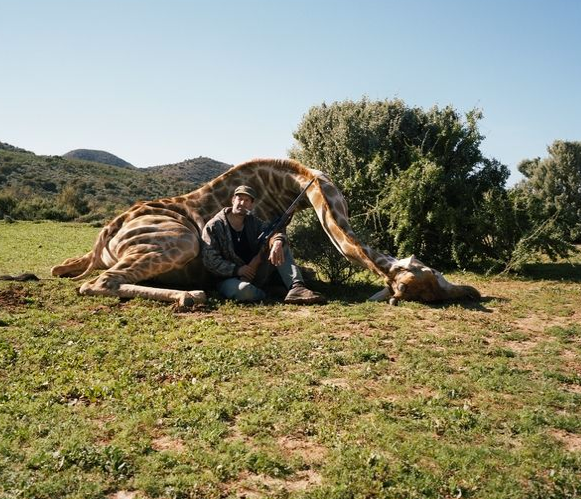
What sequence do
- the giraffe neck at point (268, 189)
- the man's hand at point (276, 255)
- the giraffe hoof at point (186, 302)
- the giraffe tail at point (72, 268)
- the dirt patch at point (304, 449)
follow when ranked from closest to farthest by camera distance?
the dirt patch at point (304, 449), the giraffe hoof at point (186, 302), the man's hand at point (276, 255), the giraffe neck at point (268, 189), the giraffe tail at point (72, 268)

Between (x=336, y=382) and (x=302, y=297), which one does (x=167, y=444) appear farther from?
(x=302, y=297)

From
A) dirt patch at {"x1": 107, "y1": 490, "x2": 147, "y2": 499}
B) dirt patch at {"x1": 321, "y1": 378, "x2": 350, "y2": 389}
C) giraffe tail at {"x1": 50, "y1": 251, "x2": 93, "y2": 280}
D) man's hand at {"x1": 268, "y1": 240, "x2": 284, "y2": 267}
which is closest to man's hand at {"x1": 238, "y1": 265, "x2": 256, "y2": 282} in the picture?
man's hand at {"x1": 268, "y1": 240, "x2": 284, "y2": 267}

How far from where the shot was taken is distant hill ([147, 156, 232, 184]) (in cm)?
7962

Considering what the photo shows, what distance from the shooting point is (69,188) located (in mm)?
38812

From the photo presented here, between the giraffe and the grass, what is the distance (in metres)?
0.45

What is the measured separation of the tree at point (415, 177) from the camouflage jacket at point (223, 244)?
3.77 metres

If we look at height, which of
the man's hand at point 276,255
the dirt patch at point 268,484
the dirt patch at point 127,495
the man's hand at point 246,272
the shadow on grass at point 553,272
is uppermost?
the man's hand at point 276,255

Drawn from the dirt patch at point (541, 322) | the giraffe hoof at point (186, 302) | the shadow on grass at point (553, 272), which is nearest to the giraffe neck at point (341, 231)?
the dirt patch at point (541, 322)

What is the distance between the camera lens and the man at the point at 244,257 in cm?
862

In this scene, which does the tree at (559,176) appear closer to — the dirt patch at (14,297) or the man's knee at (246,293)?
the man's knee at (246,293)

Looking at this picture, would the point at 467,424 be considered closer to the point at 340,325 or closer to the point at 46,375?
the point at 340,325

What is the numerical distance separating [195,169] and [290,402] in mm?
81240

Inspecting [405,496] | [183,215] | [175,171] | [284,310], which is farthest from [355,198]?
[175,171]

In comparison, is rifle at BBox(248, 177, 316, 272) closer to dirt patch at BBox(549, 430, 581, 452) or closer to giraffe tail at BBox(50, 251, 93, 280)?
giraffe tail at BBox(50, 251, 93, 280)
